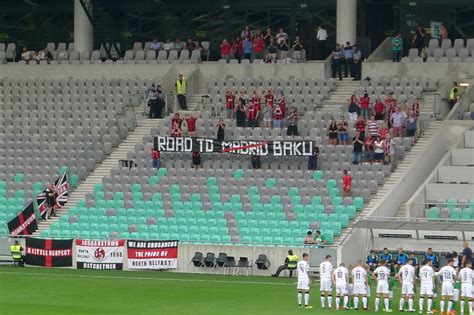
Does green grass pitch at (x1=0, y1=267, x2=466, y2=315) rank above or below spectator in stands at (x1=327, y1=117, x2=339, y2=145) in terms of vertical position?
below

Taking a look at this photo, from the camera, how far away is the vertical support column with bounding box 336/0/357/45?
56875 millimetres

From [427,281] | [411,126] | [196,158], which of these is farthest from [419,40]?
[427,281]

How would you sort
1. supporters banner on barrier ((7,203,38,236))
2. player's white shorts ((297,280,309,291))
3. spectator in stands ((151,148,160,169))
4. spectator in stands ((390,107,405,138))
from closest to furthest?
player's white shorts ((297,280,309,291)) < supporters banner on barrier ((7,203,38,236)) < spectator in stands ((390,107,405,138)) < spectator in stands ((151,148,160,169))

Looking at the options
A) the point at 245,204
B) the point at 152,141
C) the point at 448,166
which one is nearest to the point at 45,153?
the point at 152,141

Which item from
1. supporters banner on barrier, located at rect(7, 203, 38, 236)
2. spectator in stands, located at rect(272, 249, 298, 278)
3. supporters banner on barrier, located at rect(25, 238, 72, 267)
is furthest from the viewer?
supporters banner on barrier, located at rect(7, 203, 38, 236)

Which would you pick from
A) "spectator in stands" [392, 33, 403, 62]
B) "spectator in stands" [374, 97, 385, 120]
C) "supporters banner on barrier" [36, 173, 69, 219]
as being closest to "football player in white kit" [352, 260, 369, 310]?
"spectator in stands" [374, 97, 385, 120]

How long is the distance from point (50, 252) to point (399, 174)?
11.3m

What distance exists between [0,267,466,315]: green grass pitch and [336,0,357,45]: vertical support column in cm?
1434

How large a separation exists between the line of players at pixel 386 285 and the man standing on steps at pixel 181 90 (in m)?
18.5

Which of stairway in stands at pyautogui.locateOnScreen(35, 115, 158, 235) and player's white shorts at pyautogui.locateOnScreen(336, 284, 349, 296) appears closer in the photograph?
player's white shorts at pyautogui.locateOnScreen(336, 284, 349, 296)

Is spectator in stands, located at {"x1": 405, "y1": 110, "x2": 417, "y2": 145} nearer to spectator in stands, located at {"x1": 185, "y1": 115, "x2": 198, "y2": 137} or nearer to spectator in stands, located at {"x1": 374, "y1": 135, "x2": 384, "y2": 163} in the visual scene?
spectator in stands, located at {"x1": 374, "y1": 135, "x2": 384, "y2": 163}

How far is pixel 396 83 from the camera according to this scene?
53531 mm

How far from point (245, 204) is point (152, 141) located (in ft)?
21.5

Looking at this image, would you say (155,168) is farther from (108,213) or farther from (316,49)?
(316,49)
